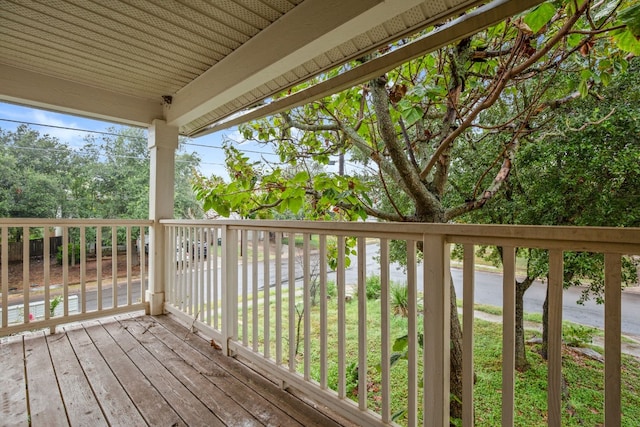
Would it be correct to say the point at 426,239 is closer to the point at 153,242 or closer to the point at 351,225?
the point at 351,225

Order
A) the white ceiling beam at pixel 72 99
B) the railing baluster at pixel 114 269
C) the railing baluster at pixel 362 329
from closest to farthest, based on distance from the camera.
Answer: the railing baluster at pixel 362 329, the white ceiling beam at pixel 72 99, the railing baluster at pixel 114 269

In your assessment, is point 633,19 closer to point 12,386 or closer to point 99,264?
point 12,386

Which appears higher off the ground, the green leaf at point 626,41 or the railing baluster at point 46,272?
the green leaf at point 626,41

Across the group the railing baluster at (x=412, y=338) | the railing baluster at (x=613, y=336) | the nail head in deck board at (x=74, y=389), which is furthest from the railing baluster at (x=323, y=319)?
the nail head in deck board at (x=74, y=389)

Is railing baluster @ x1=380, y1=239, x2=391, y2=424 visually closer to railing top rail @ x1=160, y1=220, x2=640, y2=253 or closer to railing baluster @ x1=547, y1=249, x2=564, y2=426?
railing top rail @ x1=160, y1=220, x2=640, y2=253

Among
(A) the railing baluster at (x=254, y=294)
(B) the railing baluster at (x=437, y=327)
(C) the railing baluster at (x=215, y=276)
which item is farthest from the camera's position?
(C) the railing baluster at (x=215, y=276)

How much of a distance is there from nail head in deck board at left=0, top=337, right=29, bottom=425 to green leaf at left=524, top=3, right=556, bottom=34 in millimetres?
3071

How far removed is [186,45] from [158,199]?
1.64 meters

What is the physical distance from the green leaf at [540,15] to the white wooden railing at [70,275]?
Answer: 3.40 m

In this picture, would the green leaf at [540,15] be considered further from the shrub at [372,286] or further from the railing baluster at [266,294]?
the shrub at [372,286]

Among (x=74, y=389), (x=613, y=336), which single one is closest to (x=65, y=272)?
(x=74, y=389)

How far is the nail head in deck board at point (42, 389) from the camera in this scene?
4.93 feet

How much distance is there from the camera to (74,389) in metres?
1.75

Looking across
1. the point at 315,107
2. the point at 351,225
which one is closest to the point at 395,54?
the point at 351,225
